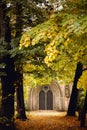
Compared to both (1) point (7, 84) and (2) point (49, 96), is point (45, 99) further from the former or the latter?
(1) point (7, 84)

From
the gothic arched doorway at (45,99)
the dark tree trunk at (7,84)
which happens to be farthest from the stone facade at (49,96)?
the dark tree trunk at (7,84)

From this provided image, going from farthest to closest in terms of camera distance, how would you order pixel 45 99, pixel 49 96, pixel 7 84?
pixel 49 96 → pixel 45 99 → pixel 7 84

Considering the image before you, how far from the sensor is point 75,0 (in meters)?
9.26

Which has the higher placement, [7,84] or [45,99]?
[7,84]

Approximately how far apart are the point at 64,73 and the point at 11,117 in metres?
9.91

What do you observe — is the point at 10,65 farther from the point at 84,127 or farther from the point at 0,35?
the point at 84,127

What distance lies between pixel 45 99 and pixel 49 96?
0.58 m

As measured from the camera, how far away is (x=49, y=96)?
34656 mm

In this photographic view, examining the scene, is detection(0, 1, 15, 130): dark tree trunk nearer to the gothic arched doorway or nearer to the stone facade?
the stone facade

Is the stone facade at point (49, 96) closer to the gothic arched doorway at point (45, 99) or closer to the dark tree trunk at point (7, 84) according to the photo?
the gothic arched doorway at point (45, 99)

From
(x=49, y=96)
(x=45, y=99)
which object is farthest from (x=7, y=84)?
(x=49, y=96)

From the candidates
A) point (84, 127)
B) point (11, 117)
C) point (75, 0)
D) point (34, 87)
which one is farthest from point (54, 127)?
point (34, 87)

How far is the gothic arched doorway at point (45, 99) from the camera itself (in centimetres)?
3434

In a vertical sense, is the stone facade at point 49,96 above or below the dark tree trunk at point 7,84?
below
